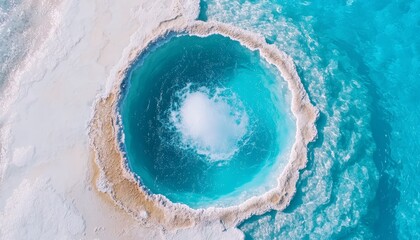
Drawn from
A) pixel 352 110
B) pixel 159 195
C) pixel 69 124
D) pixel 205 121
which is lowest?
pixel 352 110

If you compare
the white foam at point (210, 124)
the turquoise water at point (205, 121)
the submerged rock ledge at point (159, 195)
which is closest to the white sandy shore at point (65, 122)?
the submerged rock ledge at point (159, 195)

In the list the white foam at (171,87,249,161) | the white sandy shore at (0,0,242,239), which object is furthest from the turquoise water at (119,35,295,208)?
the white sandy shore at (0,0,242,239)

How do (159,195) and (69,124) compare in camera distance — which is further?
(69,124)

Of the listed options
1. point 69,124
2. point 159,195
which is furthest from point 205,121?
point 69,124

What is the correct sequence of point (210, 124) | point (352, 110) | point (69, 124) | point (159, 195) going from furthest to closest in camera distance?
point (352, 110), point (210, 124), point (69, 124), point (159, 195)

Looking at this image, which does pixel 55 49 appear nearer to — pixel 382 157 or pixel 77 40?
pixel 77 40

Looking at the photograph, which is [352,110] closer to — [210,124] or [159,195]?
[210,124]

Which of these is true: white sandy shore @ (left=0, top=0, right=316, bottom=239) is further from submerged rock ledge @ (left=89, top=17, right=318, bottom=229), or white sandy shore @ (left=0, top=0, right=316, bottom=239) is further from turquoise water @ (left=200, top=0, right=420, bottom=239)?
turquoise water @ (left=200, top=0, right=420, bottom=239)
